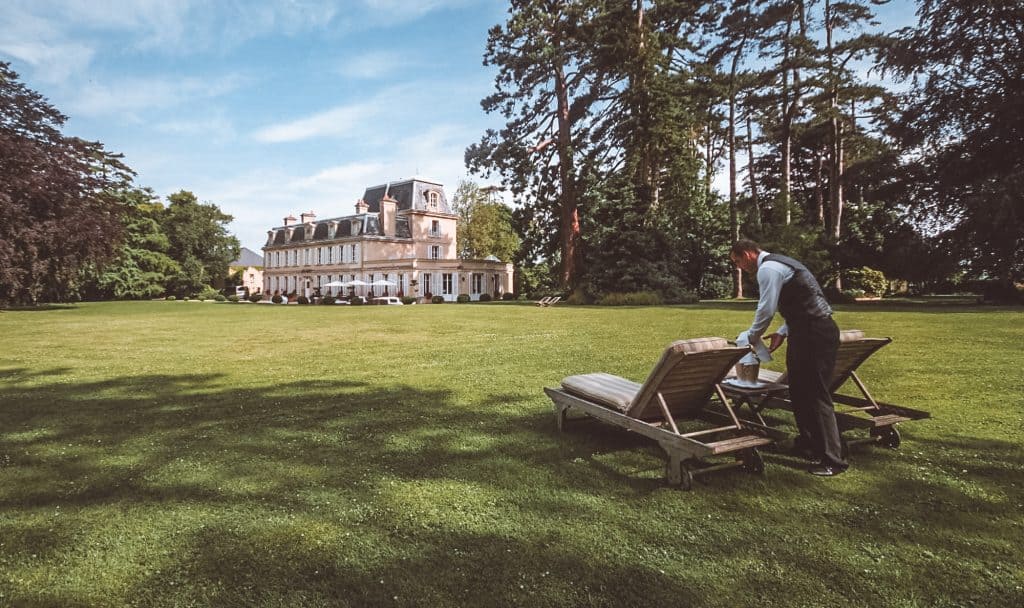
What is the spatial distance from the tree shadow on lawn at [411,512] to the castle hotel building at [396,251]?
4501 cm

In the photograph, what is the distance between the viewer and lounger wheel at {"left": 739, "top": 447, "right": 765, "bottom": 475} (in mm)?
4094

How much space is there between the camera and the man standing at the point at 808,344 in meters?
3.98

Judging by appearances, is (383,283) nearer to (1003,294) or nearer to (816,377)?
(1003,294)

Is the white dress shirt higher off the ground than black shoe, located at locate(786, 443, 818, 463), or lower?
higher

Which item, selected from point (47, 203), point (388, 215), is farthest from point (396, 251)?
point (47, 203)

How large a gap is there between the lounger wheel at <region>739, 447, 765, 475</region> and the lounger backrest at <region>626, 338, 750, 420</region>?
0.58 m

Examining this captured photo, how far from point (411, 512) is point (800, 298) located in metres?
3.14

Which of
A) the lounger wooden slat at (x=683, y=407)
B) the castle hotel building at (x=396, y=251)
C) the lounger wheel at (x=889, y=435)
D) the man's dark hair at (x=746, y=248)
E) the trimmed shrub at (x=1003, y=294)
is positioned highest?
the castle hotel building at (x=396, y=251)

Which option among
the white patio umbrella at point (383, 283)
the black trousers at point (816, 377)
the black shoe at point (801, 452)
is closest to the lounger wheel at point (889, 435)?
the black shoe at point (801, 452)

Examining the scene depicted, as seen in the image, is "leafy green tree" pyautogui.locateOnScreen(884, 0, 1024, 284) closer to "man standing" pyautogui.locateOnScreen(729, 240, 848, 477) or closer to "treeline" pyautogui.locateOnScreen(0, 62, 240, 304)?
"man standing" pyautogui.locateOnScreen(729, 240, 848, 477)

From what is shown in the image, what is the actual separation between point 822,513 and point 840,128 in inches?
1230

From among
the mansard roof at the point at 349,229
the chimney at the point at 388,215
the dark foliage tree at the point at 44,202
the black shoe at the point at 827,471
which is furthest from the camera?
the mansard roof at the point at 349,229

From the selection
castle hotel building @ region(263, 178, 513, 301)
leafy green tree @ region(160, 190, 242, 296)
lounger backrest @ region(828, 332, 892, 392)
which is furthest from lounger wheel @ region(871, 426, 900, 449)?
leafy green tree @ region(160, 190, 242, 296)

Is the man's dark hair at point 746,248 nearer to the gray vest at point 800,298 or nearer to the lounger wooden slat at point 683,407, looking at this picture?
the gray vest at point 800,298
